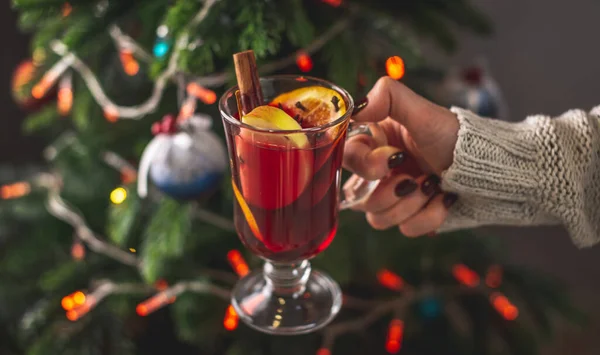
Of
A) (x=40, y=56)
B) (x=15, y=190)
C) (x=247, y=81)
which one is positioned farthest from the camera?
(x=15, y=190)

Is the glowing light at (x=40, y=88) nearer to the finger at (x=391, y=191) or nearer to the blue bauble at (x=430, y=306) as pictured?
the finger at (x=391, y=191)

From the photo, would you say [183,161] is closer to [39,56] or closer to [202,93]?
[202,93]

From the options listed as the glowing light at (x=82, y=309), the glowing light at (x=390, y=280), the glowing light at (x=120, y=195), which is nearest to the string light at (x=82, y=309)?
the glowing light at (x=82, y=309)

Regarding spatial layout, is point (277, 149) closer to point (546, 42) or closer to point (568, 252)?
point (546, 42)

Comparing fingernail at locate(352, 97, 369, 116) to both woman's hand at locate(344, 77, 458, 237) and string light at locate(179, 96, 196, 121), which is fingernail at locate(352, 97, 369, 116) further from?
string light at locate(179, 96, 196, 121)

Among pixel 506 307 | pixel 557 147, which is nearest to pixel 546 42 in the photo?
pixel 506 307

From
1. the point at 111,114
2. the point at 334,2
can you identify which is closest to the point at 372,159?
the point at 334,2
